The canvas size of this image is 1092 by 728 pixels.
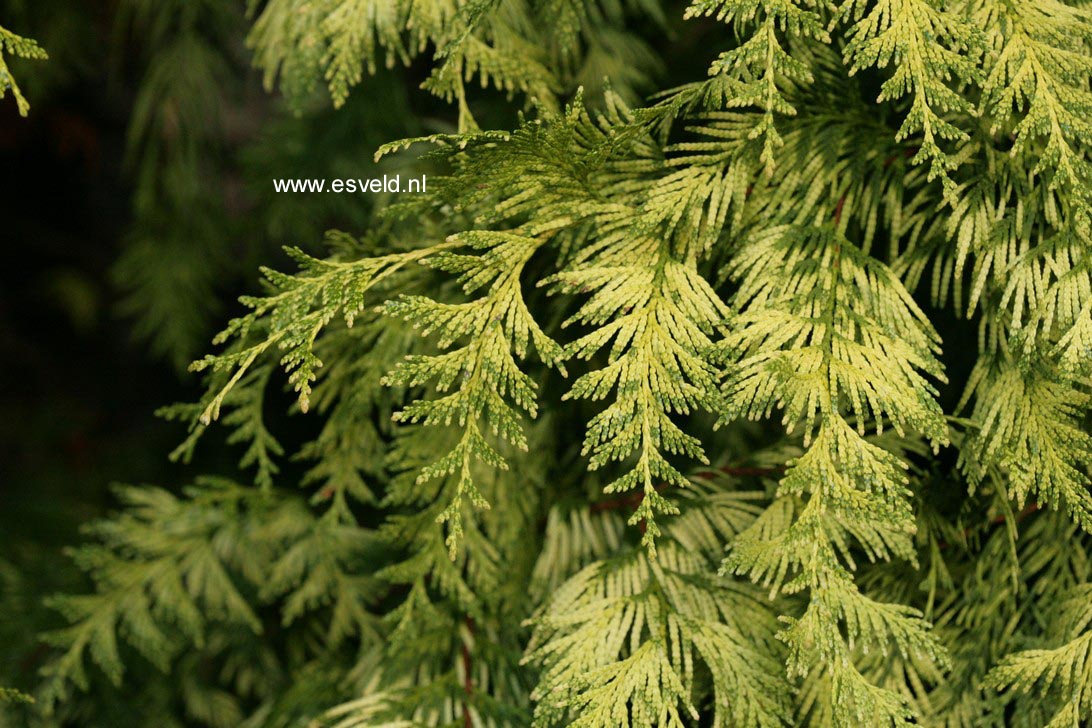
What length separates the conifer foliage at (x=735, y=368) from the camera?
0.86 m

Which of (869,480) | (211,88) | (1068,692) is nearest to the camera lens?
(869,480)

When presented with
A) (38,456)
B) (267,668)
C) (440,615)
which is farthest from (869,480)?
(38,456)

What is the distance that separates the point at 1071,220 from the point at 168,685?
6.00 feet

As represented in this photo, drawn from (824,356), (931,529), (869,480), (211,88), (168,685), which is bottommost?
(168,685)

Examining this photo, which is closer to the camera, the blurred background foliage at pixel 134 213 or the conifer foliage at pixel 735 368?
the conifer foliage at pixel 735 368

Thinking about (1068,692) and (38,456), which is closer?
(1068,692)

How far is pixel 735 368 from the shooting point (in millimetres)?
879

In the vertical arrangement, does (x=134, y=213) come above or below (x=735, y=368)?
above

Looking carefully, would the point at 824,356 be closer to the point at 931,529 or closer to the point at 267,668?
the point at 931,529

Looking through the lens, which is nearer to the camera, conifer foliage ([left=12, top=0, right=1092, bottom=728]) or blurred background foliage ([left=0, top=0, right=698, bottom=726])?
conifer foliage ([left=12, top=0, right=1092, bottom=728])

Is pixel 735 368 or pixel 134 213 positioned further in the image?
pixel 134 213

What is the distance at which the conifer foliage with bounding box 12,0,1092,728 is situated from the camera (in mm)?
861

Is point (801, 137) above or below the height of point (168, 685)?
above

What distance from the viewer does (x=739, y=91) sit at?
2.81 feet
